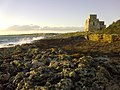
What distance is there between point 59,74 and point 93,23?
87.0 metres

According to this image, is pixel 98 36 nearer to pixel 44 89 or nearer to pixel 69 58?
pixel 69 58

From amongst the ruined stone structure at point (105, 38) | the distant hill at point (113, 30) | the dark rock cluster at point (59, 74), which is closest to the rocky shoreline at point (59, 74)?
the dark rock cluster at point (59, 74)

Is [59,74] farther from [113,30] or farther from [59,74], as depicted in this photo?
[113,30]

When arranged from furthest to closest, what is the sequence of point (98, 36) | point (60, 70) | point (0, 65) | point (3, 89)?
1. point (98, 36)
2. point (0, 65)
3. point (60, 70)
4. point (3, 89)

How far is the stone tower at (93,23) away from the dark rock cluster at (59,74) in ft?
258

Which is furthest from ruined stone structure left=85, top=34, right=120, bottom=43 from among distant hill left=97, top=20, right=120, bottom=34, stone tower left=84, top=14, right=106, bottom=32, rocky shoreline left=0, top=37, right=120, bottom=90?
stone tower left=84, top=14, right=106, bottom=32

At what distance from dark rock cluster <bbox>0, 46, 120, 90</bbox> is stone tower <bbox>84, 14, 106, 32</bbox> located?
78751mm

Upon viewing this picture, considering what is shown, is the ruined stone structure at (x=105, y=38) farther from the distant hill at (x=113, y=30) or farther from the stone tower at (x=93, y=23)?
the stone tower at (x=93, y=23)

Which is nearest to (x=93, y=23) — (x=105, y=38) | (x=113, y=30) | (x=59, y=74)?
(x=113, y=30)

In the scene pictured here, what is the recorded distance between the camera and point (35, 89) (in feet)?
75.5

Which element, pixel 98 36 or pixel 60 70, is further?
pixel 98 36

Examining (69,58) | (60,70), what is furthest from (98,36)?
(60,70)

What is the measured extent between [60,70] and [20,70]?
161 inches

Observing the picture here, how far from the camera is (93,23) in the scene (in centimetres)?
11081
